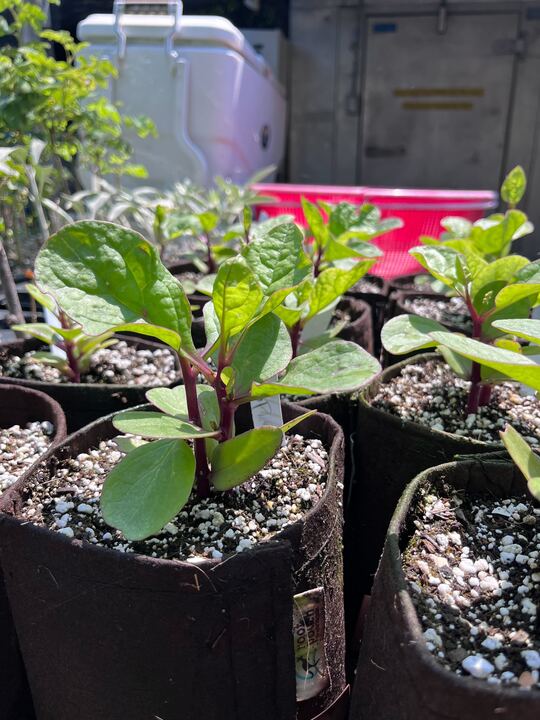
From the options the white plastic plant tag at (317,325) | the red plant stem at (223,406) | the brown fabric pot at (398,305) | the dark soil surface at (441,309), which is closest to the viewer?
the red plant stem at (223,406)

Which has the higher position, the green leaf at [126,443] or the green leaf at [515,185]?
the green leaf at [515,185]

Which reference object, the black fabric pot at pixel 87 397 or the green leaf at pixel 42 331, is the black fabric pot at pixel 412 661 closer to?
the black fabric pot at pixel 87 397

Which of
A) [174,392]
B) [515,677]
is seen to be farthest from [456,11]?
[515,677]

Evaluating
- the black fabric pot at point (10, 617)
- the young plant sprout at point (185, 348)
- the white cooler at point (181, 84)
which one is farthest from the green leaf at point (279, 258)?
the white cooler at point (181, 84)

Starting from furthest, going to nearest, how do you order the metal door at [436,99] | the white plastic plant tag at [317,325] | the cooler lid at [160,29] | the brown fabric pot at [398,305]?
the metal door at [436,99] → the cooler lid at [160,29] → the brown fabric pot at [398,305] → the white plastic plant tag at [317,325]

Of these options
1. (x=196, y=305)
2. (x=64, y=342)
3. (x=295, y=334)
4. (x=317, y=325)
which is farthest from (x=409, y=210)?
(x=64, y=342)

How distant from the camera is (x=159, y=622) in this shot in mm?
502

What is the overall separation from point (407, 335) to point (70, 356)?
569mm

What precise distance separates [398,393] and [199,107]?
174 centimetres

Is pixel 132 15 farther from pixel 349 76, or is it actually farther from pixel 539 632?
pixel 539 632

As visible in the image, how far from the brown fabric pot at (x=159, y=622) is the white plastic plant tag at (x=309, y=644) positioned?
2 centimetres

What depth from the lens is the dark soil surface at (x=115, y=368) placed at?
1022mm

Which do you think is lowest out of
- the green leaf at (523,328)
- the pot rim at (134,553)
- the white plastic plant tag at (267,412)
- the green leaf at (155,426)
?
the pot rim at (134,553)

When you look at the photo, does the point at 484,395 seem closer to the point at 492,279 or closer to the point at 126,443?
the point at 492,279
